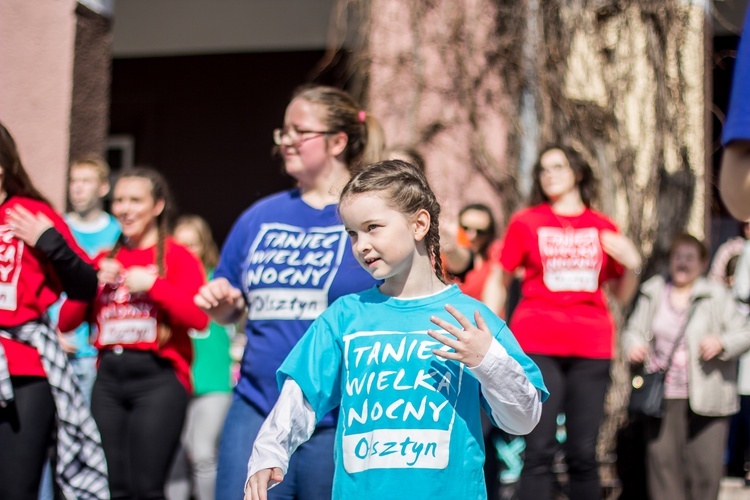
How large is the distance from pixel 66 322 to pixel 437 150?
3.78 meters

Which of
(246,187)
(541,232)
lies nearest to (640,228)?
(541,232)

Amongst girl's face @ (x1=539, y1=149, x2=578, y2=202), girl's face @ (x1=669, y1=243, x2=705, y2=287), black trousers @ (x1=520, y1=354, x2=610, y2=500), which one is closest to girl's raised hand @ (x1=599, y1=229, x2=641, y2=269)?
girl's face @ (x1=539, y1=149, x2=578, y2=202)

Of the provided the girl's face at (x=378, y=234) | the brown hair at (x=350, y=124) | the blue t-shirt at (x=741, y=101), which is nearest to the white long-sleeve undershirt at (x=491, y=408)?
the girl's face at (x=378, y=234)

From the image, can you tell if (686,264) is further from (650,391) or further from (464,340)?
(464,340)

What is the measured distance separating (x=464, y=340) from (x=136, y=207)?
8.62 feet

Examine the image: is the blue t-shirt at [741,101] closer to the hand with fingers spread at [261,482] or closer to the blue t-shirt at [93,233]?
the hand with fingers spread at [261,482]

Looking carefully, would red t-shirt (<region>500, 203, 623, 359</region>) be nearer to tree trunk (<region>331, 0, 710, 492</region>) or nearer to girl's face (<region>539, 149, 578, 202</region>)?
girl's face (<region>539, 149, 578, 202</region>)

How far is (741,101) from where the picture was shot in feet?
6.14

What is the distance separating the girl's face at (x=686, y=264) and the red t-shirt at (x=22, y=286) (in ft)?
11.6

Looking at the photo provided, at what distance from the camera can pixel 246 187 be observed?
9281mm

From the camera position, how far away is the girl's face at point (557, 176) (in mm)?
5121

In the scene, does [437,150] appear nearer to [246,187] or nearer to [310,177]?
[246,187]

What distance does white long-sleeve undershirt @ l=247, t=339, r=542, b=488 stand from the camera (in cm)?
250

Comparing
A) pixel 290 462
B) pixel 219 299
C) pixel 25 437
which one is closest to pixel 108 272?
pixel 25 437
